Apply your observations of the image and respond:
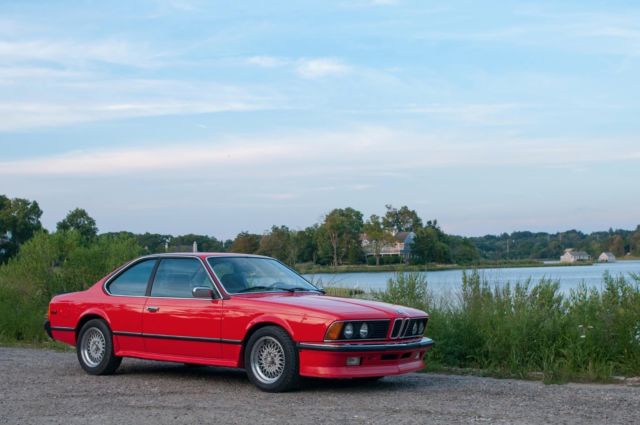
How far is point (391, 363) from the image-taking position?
31.9ft

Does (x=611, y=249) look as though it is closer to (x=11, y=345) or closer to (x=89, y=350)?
(x=11, y=345)

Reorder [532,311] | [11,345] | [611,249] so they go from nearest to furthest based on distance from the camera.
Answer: [532,311] < [11,345] < [611,249]

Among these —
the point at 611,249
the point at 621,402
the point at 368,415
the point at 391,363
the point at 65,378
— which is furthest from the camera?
the point at 611,249

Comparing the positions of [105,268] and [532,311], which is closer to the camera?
[532,311]

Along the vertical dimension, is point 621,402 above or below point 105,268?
below

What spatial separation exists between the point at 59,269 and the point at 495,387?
1435 cm

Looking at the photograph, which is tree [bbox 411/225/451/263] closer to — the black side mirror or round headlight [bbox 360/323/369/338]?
the black side mirror

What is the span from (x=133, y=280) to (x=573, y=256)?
33065 millimetres

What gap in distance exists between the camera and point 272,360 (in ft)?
31.5

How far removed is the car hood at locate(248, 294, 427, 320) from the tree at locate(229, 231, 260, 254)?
9.40m

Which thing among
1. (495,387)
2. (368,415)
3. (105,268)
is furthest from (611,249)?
(368,415)

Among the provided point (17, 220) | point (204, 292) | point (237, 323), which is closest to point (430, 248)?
point (204, 292)

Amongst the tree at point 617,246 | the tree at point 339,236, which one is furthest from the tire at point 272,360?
the tree at point 617,246

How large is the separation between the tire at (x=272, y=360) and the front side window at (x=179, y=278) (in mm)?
1019
